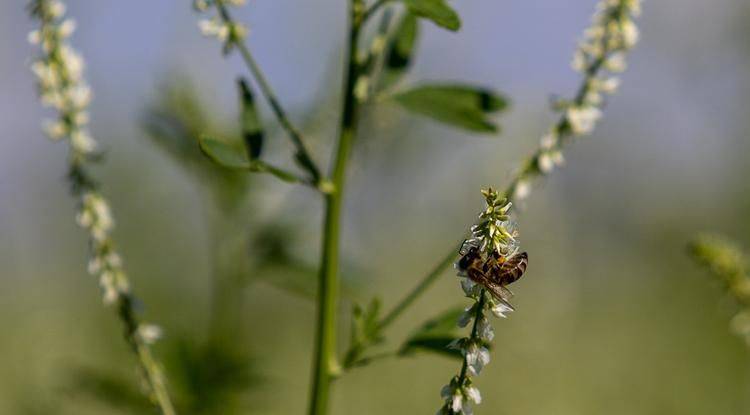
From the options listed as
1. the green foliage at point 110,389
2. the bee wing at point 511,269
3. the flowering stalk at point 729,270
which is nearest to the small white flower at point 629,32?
the flowering stalk at point 729,270

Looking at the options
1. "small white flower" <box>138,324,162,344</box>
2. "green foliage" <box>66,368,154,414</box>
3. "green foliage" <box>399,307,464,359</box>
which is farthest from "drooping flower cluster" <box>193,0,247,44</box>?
"green foliage" <box>66,368,154,414</box>

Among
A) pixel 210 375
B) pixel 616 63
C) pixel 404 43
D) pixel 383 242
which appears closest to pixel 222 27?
pixel 404 43

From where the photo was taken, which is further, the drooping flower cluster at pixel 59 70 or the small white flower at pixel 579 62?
the small white flower at pixel 579 62

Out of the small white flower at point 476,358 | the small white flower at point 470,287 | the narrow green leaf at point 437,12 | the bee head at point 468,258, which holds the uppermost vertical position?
the narrow green leaf at point 437,12

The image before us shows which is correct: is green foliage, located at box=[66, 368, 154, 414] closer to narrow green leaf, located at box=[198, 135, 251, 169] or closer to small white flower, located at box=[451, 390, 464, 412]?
narrow green leaf, located at box=[198, 135, 251, 169]

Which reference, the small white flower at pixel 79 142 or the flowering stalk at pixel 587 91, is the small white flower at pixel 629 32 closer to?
the flowering stalk at pixel 587 91
